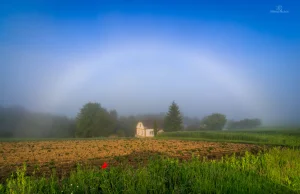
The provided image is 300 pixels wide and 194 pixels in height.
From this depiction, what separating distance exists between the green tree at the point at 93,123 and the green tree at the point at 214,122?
2757cm

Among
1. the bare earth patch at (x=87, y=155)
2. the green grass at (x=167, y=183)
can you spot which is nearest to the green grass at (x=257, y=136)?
the bare earth patch at (x=87, y=155)

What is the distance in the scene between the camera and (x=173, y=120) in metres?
63.6

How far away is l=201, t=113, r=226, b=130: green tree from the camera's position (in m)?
68.3

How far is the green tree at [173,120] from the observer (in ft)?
206

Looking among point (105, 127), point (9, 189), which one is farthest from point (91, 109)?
point (9, 189)

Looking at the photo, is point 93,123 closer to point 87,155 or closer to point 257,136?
point 257,136

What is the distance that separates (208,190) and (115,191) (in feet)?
7.62

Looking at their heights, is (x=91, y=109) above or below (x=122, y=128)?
above

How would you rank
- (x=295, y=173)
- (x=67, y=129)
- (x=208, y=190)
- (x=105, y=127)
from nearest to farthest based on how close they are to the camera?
1. (x=208, y=190)
2. (x=295, y=173)
3. (x=105, y=127)
4. (x=67, y=129)

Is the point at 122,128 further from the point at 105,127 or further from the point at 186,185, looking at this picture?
the point at 186,185

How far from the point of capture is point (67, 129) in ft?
221

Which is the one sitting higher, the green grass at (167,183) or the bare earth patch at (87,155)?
the green grass at (167,183)

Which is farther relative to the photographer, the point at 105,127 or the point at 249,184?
the point at 105,127

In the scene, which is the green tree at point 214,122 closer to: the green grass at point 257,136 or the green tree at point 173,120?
the green tree at point 173,120
